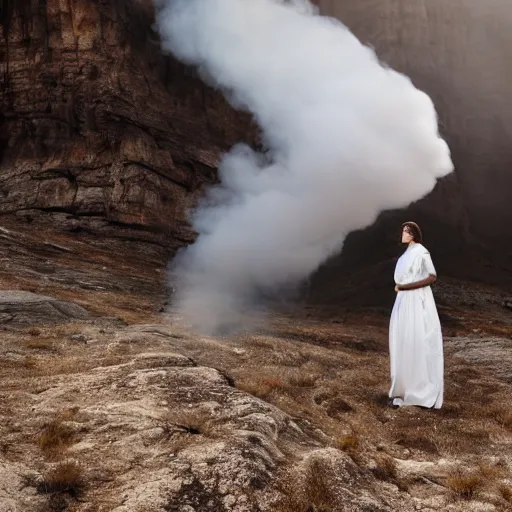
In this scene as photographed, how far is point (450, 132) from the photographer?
180 ft

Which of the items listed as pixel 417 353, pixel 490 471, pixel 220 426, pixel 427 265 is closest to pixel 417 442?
pixel 490 471

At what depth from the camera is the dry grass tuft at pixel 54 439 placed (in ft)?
17.7

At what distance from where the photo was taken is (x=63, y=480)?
4773mm

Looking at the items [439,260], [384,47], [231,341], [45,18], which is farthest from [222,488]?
[384,47]

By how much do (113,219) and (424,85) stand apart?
36.4 meters

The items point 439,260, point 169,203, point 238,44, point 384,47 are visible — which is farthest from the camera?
point 384,47

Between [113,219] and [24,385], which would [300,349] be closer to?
[24,385]

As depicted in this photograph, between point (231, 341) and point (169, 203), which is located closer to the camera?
point (231, 341)

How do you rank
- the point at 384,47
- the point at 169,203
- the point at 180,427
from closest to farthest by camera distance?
the point at 180,427
the point at 169,203
the point at 384,47

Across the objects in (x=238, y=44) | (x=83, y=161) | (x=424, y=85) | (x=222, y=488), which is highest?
(x=424, y=85)

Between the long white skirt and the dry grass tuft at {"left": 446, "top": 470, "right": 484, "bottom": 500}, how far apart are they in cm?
308

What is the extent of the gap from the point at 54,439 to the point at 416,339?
5943 millimetres

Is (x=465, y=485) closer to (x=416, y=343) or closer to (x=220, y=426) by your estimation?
(x=220, y=426)

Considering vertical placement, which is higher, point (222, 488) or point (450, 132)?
point (450, 132)
